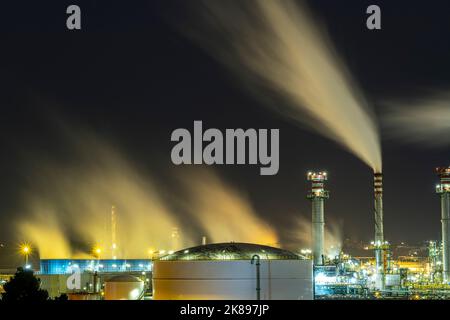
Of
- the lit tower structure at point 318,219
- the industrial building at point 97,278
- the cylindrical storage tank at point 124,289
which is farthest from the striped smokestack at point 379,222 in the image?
the cylindrical storage tank at point 124,289

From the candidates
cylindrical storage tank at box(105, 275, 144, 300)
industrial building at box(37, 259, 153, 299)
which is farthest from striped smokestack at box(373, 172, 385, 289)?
cylindrical storage tank at box(105, 275, 144, 300)

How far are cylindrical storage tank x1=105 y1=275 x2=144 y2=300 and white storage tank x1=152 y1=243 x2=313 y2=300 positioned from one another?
5438 millimetres

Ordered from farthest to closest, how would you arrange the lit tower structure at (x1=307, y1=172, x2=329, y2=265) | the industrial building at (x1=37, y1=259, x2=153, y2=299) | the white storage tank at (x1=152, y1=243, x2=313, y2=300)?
the lit tower structure at (x1=307, y1=172, x2=329, y2=265) < the industrial building at (x1=37, y1=259, x2=153, y2=299) < the white storage tank at (x1=152, y1=243, x2=313, y2=300)

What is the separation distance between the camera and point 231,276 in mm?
37719

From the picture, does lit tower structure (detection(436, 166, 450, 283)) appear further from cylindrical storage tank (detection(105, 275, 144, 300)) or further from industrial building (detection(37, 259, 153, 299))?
cylindrical storage tank (detection(105, 275, 144, 300))

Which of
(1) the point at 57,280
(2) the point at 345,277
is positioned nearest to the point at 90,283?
(1) the point at 57,280

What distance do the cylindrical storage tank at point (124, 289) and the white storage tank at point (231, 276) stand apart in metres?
5.44

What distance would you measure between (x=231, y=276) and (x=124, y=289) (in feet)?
30.2

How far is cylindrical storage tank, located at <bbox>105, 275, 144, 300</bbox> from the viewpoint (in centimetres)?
4441

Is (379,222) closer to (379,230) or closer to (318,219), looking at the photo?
(379,230)

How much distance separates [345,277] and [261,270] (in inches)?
1517

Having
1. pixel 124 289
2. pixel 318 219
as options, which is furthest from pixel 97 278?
pixel 318 219
